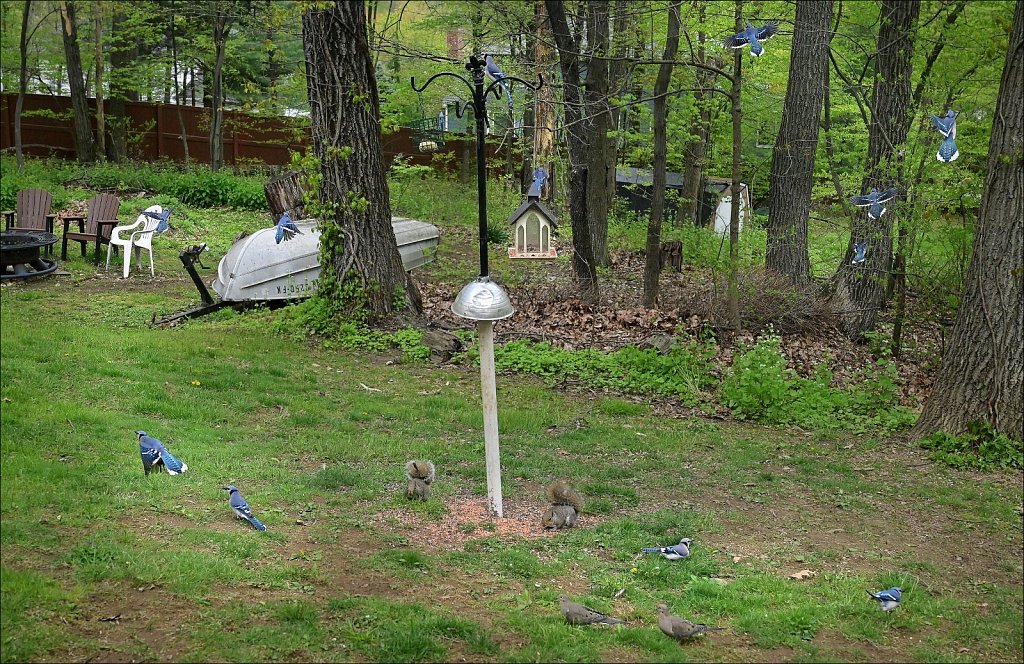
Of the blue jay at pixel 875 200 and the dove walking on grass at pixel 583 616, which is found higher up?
the blue jay at pixel 875 200

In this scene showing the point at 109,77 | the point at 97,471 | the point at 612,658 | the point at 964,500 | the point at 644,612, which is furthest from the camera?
the point at 109,77

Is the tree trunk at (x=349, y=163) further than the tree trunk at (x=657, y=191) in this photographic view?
No

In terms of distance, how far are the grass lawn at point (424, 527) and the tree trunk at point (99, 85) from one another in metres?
14.0

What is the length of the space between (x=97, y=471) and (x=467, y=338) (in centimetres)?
580

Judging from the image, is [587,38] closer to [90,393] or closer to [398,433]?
[398,433]

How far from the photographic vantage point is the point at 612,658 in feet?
13.1

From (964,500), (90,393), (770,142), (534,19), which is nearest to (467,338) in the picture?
(90,393)

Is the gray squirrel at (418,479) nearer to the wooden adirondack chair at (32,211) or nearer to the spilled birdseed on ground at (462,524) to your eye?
the spilled birdseed on ground at (462,524)

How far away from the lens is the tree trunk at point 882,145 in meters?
10.5

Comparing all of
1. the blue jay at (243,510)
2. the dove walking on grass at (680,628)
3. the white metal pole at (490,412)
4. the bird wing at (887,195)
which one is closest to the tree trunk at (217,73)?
the bird wing at (887,195)

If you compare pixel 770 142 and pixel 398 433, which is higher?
pixel 770 142

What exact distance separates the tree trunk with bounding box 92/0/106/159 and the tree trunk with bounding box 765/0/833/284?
49.7 ft

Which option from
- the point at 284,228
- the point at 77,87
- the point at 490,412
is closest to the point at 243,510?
the point at 490,412

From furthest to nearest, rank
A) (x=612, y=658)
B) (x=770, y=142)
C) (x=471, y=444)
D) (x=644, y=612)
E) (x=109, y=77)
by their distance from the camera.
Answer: (x=109, y=77) < (x=770, y=142) < (x=471, y=444) < (x=644, y=612) < (x=612, y=658)
